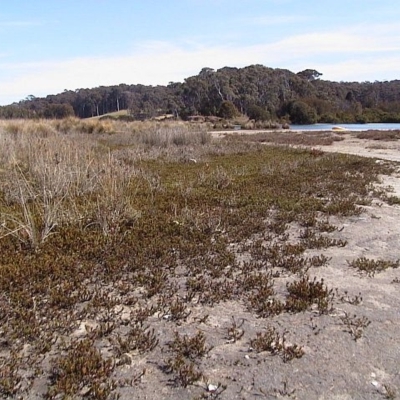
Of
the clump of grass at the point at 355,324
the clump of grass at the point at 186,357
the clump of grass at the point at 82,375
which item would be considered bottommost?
the clump of grass at the point at 355,324

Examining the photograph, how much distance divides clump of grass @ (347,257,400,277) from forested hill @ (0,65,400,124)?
56.5 meters

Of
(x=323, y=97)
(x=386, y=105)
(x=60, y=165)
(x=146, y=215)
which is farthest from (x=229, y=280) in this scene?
(x=323, y=97)

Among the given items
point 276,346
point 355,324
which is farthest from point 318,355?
point 355,324

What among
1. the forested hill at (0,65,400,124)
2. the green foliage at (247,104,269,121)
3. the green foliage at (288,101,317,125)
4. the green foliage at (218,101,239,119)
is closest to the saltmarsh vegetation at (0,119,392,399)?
the green foliage at (247,104,269,121)

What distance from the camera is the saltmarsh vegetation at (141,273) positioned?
2.84 metres

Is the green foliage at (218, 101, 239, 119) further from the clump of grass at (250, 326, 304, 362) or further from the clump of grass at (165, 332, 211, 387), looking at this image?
the clump of grass at (165, 332, 211, 387)

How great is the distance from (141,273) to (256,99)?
78.2 meters

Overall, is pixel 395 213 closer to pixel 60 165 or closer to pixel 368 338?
pixel 368 338

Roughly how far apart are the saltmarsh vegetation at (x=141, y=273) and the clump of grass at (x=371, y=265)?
0.33m

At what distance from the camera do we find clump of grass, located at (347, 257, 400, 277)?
450 cm

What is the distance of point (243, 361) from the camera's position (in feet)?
9.50

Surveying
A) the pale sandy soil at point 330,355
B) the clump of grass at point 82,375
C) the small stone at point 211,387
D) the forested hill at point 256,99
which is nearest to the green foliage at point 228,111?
the forested hill at point 256,99

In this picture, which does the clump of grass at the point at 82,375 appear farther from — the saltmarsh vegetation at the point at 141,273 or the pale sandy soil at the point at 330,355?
the pale sandy soil at the point at 330,355

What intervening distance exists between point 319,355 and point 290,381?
1.30ft
